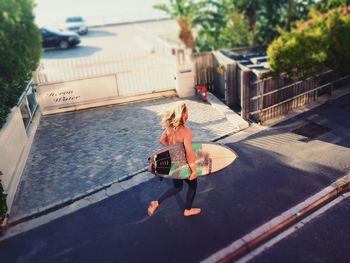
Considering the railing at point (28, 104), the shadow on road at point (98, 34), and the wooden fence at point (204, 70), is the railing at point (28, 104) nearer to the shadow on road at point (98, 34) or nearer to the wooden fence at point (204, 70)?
the wooden fence at point (204, 70)

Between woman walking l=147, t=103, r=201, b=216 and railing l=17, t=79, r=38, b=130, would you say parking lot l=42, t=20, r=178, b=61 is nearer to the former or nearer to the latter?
railing l=17, t=79, r=38, b=130

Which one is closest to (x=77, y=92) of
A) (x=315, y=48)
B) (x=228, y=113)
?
(x=228, y=113)

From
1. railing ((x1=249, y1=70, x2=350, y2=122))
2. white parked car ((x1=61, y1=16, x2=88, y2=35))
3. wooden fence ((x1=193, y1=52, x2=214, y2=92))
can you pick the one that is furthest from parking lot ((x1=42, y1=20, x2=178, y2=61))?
railing ((x1=249, y1=70, x2=350, y2=122))

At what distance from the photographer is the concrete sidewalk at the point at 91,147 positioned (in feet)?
23.6

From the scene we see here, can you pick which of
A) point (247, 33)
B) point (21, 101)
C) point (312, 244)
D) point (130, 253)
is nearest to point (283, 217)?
point (312, 244)

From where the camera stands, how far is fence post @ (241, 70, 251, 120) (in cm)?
948

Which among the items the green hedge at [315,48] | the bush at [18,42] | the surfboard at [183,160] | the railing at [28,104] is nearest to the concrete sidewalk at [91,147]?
the railing at [28,104]

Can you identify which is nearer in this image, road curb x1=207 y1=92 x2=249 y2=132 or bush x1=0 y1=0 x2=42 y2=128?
road curb x1=207 y1=92 x2=249 y2=132

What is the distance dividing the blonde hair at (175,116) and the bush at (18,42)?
6.08 m

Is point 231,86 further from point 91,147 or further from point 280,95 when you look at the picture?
point 91,147

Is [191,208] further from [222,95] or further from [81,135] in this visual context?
[222,95]

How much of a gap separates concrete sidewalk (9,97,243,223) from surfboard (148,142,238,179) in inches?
52.2

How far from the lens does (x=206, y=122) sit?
1020 centimetres

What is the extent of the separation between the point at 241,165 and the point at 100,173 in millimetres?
3134
